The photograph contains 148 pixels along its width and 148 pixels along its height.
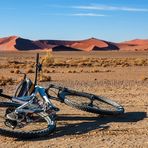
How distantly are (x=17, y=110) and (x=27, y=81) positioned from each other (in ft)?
4.27

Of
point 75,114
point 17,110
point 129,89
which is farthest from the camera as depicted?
point 129,89

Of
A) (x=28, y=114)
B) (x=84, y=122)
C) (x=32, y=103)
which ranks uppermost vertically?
(x=32, y=103)

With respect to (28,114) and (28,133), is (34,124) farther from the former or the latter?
(28,133)

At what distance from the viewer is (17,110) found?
1139cm

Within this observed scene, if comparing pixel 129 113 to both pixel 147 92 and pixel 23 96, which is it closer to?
pixel 23 96

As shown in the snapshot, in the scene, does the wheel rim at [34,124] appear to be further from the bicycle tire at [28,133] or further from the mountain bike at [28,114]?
the bicycle tire at [28,133]

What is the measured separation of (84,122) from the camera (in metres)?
12.8

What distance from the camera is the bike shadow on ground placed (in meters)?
11.5

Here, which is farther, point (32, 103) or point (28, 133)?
point (32, 103)

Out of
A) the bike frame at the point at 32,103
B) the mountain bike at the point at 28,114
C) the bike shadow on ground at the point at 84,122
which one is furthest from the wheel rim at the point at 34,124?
the bike shadow on ground at the point at 84,122

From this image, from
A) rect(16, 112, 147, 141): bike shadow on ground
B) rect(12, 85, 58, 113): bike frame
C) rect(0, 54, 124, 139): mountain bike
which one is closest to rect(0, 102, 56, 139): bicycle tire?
rect(0, 54, 124, 139): mountain bike

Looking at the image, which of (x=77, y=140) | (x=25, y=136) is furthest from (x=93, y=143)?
(x=25, y=136)

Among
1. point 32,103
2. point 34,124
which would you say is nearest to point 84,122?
point 34,124

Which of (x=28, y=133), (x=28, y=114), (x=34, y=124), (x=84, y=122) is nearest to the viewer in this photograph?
(x=28, y=133)
